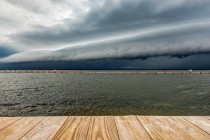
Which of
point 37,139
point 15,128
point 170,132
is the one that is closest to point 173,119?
point 170,132

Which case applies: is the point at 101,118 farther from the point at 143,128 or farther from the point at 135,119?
the point at 143,128

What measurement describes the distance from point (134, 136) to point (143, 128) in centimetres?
51

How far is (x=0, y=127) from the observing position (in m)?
3.79

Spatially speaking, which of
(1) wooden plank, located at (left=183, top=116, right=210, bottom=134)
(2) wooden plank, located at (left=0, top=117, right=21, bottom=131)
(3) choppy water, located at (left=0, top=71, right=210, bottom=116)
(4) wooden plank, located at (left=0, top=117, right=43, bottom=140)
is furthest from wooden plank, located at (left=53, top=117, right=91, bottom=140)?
(3) choppy water, located at (left=0, top=71, right=210, bottom=116)

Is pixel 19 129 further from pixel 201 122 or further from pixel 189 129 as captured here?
pixel 201 122

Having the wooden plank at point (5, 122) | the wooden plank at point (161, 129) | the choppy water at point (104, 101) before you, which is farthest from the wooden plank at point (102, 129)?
the choppy water at point (104, 101)

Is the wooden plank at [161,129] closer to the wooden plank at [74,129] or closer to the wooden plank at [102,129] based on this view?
the wooden plank at [102,129]

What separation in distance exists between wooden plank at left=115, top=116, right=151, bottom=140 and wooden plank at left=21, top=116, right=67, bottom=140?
1095 millimetres

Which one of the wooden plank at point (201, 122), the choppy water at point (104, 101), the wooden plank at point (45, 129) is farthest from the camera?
the choppy water at point (104, 101)

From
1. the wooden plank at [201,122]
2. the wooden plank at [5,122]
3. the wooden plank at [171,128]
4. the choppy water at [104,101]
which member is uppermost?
the wooden plank at [5,122]

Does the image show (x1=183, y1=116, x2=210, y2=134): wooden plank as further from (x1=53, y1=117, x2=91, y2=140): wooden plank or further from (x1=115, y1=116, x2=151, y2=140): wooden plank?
(x1=53, y1=117, x2=91, y2=140): wooden plank

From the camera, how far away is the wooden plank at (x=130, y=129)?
3.24m

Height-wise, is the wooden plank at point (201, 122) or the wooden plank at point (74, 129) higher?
the wooden plank at point (74, 129)

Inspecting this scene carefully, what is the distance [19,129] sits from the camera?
364cm
